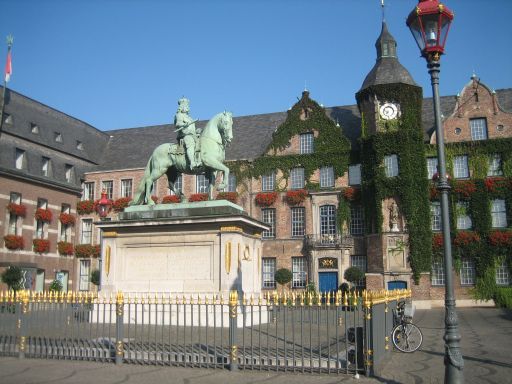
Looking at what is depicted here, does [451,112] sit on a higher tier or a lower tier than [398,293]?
Answer: higher

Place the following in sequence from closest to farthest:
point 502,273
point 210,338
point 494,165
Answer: point 210,338, point 502,273, point 494,165

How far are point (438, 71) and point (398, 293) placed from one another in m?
7.30

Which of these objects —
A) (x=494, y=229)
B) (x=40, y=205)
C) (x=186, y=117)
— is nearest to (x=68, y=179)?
(x=40, y=205)

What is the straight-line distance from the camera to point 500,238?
34.4 m

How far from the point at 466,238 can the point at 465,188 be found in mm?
3463

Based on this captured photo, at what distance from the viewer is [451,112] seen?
3891cm

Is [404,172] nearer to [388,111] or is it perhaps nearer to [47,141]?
[388,111]

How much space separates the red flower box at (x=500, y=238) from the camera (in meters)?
34.3

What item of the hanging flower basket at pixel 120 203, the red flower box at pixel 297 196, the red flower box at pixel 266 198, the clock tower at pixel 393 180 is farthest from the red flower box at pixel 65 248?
the clock tower at pixel 393 180

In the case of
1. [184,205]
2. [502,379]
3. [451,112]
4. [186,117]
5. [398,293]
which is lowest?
[502,379]

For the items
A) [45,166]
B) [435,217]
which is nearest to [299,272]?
[435,217]

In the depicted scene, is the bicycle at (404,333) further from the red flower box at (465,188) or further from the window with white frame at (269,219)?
the window with white frame at (269,219)

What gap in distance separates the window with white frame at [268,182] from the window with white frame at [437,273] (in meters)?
13.5

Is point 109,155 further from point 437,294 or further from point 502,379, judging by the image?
point 502,379
